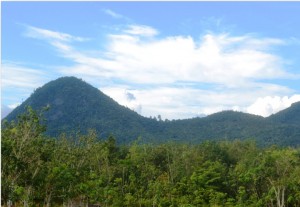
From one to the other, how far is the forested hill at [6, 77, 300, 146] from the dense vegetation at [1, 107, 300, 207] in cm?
6938

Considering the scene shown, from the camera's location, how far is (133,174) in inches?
1576

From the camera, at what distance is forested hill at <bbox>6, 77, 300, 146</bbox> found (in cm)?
12538

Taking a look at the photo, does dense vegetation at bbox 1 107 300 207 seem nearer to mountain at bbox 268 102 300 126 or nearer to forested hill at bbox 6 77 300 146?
forested hill at bbox 6 77 300 146

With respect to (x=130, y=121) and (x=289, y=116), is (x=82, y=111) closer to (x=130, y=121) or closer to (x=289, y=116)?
(x=130, y=121)

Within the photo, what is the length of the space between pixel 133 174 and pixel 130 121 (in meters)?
→ 100.0

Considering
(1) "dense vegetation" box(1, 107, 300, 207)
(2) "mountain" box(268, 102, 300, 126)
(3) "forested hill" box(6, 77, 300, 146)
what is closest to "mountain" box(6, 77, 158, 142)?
(3) "forested hill" box(6, 77, 300, 146)

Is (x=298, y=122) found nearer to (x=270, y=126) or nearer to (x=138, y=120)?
(x=270, y=126)

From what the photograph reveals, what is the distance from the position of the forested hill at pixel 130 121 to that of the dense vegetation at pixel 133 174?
228 ft

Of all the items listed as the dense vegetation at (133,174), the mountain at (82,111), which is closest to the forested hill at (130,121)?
the mountain at (82,111)

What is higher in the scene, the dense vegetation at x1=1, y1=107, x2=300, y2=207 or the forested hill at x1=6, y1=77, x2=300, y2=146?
the forested hill at x1=6, y1=77, x2=300, y2=146

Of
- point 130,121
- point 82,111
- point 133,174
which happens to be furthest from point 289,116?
point 133,174

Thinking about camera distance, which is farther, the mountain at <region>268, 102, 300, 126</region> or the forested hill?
the mountain at <region>268, 102, 300, 126</region>

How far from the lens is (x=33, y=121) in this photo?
56.9 feet

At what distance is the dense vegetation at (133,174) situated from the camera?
1753 cm
